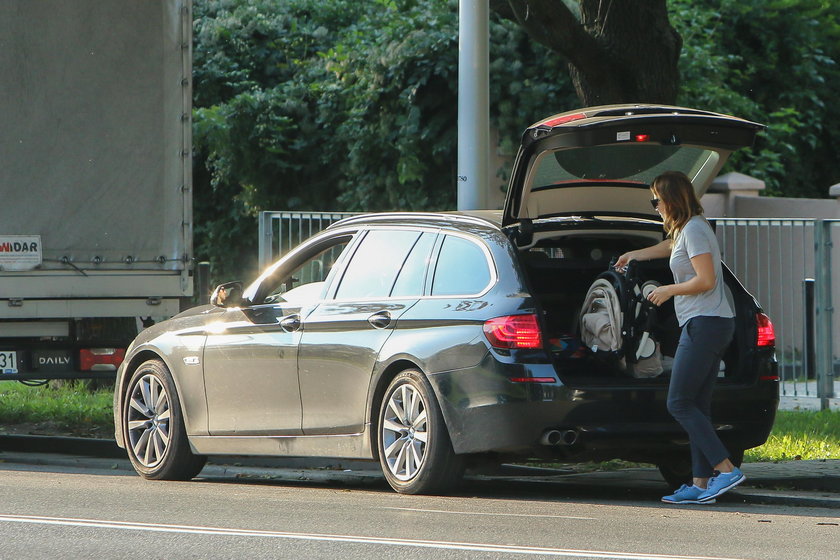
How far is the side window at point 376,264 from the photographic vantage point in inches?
340

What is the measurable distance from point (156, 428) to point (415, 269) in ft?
7.65

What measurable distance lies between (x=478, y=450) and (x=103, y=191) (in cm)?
482

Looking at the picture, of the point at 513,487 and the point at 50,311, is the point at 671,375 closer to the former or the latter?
the point at 513,487

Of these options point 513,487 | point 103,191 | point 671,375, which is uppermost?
point 103,191

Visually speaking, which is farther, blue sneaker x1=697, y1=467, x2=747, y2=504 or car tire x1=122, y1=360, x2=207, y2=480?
car tire x1=122, y1=360, x2=207, y2=480

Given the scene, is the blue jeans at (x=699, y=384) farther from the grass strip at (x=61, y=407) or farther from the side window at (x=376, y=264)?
the grass strip at (x=61, y=407)

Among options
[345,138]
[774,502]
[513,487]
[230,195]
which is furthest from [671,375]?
[230,195]

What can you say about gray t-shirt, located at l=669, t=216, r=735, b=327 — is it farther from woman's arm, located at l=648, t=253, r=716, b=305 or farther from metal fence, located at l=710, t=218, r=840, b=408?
metal fence, located at l=710, t=218, r=840, b=408

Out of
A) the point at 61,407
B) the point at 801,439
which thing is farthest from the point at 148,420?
the point at 801,439

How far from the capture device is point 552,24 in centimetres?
1209

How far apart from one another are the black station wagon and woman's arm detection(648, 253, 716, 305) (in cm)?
43

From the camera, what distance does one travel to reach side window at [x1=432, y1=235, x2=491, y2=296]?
809cm

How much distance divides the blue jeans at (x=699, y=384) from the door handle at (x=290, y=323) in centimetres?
224

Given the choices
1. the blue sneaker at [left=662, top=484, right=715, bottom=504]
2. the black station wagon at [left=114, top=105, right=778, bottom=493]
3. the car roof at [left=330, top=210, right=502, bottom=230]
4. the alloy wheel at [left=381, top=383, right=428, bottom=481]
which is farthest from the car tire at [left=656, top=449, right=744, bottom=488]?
the car roof at [left=330, top=210, right=502, bottom=230]
